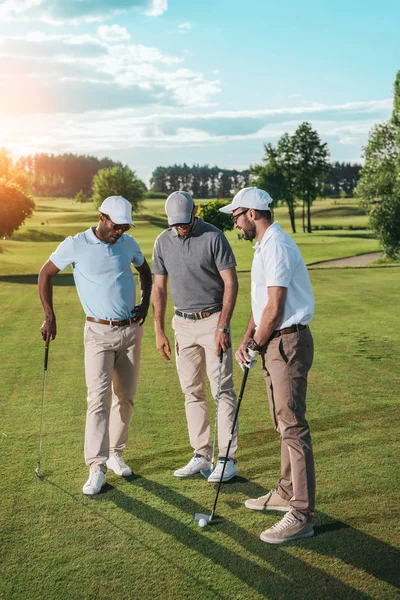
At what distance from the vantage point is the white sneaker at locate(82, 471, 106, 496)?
624 cm

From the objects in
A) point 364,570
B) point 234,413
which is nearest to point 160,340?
point 234,413

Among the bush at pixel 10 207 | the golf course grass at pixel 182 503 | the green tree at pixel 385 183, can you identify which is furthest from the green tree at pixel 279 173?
the golf course grass at pixel 182 503

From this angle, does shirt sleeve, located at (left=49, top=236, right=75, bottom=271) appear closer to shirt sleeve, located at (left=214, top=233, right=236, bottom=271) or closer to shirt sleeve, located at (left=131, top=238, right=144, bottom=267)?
shirt sleeve, located at (left=131, top=238, right=144, bottom=267)

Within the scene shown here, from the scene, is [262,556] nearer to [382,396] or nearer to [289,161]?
[382,396]

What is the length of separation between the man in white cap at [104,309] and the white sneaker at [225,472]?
0.82 metres

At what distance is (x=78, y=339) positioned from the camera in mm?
15133

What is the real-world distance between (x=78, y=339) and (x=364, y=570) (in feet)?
36.3

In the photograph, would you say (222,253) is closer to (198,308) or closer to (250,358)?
(198,308)

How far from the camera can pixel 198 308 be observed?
6.67 m

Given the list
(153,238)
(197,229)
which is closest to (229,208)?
(197,229)

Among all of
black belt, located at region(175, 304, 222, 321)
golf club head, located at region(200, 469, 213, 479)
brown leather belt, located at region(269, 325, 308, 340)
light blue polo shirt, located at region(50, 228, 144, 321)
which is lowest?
golf club head, located at region(200, 469, 213, 479)

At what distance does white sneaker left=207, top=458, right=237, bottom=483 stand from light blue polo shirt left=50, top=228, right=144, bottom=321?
163cm

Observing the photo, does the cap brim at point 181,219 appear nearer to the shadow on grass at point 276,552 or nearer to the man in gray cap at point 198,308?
the man in gray cap at point 198,308

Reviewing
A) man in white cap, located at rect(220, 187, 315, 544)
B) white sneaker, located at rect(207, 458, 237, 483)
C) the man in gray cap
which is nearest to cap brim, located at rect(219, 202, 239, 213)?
man in white cap, located at rect(220, 187, 315, 544)
